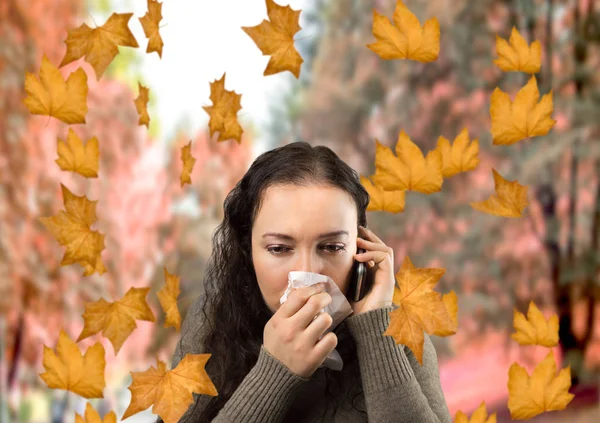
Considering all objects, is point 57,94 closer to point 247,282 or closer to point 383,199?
point 247,282

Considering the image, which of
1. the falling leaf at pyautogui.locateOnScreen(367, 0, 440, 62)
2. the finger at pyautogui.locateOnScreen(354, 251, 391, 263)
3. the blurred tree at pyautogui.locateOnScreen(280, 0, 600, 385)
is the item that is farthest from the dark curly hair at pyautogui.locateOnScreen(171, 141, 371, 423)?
the blurred tree at pyautogui.locateOnScreen(280, 0, 600, 385)

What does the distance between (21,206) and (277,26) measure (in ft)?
8.60

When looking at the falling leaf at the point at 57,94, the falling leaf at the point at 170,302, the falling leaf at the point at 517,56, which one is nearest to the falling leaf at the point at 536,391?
the falling leaf at the point at 517,56

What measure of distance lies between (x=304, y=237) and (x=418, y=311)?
194 mm

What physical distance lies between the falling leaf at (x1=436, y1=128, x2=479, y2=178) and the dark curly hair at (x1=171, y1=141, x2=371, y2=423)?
151 mm

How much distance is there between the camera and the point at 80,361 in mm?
1118

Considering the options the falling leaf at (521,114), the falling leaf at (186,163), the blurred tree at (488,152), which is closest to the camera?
the falling leaf at (521,114)

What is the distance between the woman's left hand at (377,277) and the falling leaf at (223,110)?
306mm

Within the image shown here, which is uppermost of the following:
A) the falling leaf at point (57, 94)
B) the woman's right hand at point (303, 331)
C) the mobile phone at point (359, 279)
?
the falling leaf at point (57, 94)

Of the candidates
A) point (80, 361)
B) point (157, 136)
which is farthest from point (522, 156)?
point (80, 361)

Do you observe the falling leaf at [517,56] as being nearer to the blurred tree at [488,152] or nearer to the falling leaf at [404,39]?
the falling leaf at [404,39]

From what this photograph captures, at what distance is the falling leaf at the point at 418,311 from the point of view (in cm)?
97

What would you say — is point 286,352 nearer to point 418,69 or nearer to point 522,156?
point 522,156

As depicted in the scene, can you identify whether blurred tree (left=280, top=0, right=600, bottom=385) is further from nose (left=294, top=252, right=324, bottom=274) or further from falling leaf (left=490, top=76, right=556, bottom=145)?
nose (left=294, top=252, right=324, bottom=274)
